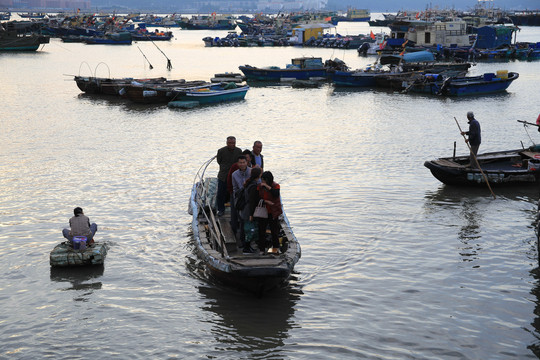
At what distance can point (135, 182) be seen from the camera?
19234 millimetres

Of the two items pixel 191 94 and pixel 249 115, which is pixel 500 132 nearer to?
pixel 249 115

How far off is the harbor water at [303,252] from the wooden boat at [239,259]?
0.42m

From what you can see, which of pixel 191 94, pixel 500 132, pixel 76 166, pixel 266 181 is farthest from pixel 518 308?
pixel 191 94

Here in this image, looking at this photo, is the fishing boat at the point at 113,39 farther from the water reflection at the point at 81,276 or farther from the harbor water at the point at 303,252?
the water reflection at the point at 81,276

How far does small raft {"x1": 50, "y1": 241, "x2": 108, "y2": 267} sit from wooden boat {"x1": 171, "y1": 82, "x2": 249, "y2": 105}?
24.5 metres

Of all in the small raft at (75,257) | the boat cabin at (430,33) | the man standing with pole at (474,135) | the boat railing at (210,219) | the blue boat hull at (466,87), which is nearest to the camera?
the boat railing at (210,219)

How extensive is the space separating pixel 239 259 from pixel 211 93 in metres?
26.5

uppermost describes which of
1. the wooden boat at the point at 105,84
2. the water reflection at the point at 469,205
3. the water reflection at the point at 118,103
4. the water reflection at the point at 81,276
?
the wooden boat at the point at 105,84

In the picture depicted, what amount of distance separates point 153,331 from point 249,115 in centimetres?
2447

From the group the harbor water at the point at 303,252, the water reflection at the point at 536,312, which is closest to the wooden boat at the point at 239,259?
the harbor water at the point at 303,252

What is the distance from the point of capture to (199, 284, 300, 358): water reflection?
9.71 meters

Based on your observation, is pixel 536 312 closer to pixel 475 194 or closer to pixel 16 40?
pixel 475 194

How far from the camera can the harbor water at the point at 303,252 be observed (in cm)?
981

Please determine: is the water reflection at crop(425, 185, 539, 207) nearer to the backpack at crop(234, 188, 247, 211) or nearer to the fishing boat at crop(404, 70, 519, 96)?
the backpack at crop(234, 188, 247, 211)
